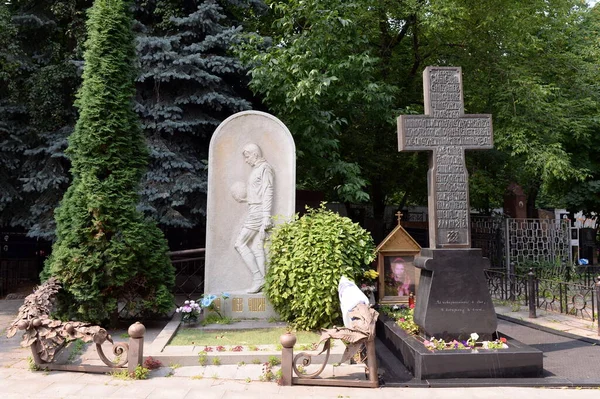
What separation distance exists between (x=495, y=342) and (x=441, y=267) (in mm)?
1199

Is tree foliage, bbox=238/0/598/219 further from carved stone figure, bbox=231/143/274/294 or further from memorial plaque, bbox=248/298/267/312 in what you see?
memorial plaque, bbox=248/298/267/312

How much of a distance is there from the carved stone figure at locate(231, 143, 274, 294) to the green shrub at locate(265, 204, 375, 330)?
1.87 feet

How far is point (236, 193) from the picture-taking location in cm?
932

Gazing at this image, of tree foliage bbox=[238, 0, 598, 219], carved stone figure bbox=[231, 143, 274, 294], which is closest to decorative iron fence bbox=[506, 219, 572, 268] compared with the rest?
tree foliage bbox=[238, 0, 598, 219]

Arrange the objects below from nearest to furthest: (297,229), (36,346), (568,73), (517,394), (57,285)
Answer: (517,394) → (36,346) → (57,285) → (297,229) → (568,73)

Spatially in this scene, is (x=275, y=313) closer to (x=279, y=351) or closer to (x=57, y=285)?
(x=279, y=351)

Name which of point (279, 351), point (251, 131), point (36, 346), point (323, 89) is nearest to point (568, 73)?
point (323, 89)

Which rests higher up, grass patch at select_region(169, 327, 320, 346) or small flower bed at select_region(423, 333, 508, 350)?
small flower bed at select_region(423, 333, 508, 350)

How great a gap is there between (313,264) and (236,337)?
5.65 ft

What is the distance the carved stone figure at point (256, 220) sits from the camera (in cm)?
919

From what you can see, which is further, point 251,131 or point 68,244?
point 251,131

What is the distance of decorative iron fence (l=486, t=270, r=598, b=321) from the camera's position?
1027 cm

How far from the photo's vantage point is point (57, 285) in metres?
7.69

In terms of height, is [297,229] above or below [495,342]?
above
